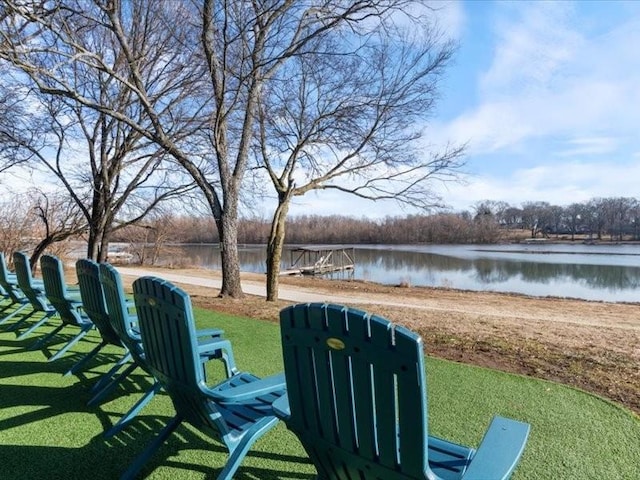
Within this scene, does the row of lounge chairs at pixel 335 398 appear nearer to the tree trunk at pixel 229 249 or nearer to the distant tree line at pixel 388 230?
the tree trunk at pixel 229 249

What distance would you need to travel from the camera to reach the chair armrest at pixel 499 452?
1153mm

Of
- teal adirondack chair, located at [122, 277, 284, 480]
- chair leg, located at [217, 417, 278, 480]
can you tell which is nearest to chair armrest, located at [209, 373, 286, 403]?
teal adirondack chair, located at [122, 277, 284, 480]

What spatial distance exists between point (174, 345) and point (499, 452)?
1260mm

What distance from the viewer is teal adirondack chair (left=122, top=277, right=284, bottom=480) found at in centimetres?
165

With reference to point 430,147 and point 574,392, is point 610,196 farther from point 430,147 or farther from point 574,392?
point 574,392

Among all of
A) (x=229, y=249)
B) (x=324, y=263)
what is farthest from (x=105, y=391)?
(x=324, y=263)

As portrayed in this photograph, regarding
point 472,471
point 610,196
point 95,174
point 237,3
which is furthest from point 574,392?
point 610,196

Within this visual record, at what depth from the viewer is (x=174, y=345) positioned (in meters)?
1.73

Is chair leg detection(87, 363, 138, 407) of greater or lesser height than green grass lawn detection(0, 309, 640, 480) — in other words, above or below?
above

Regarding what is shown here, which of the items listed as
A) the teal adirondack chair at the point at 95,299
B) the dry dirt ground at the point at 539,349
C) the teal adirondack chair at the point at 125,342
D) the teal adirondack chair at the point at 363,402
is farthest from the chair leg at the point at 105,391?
the dry dirt ground at the point at 539,349

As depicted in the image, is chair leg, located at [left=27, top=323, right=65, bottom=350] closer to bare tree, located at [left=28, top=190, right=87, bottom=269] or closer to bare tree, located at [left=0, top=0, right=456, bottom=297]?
bare tree, located at [left=0, top=0, right=456, bottom=297]

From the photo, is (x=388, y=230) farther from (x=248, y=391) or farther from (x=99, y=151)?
(x=248, y=391)

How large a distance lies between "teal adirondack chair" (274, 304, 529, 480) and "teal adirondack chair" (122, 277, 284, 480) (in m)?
0.37

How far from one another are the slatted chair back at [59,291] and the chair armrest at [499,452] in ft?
10.8
